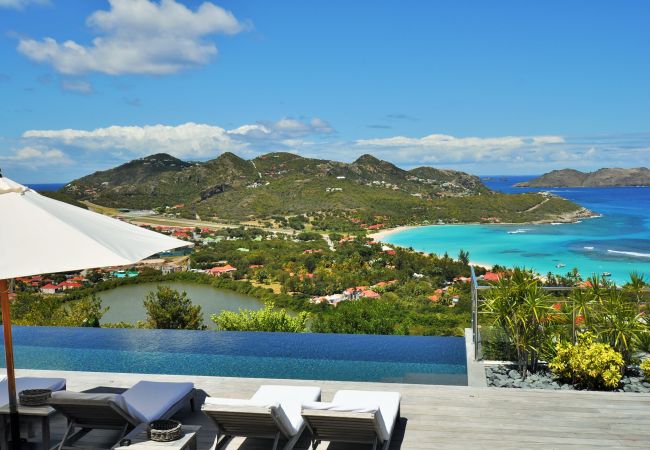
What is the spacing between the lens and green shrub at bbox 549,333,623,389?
19.2ft

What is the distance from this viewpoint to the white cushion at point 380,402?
4388 mm

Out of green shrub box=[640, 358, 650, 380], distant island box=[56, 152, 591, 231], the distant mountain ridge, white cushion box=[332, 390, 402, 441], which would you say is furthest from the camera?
distant island box=[56, 152, 591, 231]

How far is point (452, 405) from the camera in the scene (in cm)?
532

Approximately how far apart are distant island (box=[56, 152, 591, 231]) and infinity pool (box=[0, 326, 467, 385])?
3240cm

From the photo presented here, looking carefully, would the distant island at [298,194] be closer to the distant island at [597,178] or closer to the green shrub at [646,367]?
the green shrub at [646,367]

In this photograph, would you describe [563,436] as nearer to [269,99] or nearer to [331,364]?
[331,364]

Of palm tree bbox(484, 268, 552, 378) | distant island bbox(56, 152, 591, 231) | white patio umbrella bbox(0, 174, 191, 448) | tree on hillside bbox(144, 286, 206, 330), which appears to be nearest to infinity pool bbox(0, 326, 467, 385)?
palm tree bbox(484, 268, 552, 378)

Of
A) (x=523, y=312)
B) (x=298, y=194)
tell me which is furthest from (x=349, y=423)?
(x=298, y=194)

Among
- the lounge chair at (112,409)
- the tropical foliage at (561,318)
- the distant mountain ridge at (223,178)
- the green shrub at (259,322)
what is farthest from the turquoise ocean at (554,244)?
the lounge chair at (112,409)

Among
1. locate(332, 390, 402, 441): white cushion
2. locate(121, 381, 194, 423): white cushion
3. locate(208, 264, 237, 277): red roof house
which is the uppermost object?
locate(121, 381, 194, 423): white cushion

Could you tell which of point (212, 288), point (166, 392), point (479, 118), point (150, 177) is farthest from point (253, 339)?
point (479, 118)

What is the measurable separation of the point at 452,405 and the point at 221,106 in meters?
62.7

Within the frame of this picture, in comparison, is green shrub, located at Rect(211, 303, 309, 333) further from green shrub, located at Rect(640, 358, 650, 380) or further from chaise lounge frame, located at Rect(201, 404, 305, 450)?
chaise lounge frame, located at Rect(201, 404, 305, 450)

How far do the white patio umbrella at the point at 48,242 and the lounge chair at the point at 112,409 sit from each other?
33cm
